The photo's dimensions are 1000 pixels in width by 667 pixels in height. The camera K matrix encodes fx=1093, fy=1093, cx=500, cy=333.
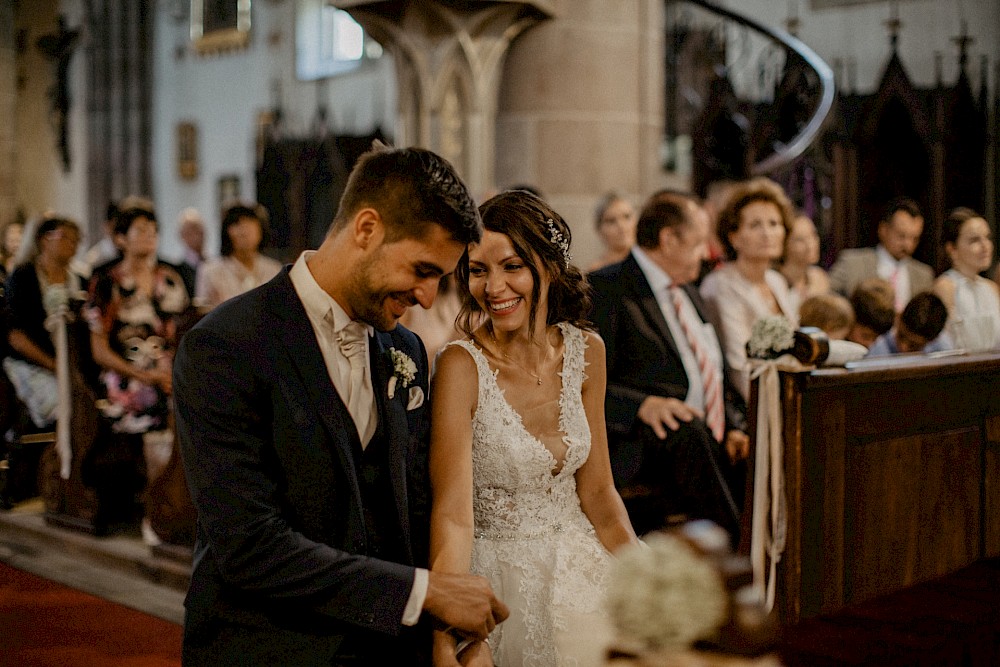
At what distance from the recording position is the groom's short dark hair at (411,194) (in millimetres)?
1868

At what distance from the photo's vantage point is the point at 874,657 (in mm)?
2244

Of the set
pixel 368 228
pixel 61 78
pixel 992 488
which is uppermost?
pixel 61 78

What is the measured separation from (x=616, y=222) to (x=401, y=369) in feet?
10.8

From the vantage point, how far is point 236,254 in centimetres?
599

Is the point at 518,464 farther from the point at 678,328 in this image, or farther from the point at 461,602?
the point at 678,328

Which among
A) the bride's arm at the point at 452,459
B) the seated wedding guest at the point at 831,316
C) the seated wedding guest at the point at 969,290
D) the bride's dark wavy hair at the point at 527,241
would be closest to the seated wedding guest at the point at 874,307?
the seated wedding guest at the point at 831,316

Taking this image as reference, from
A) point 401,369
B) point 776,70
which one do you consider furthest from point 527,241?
point 776,70

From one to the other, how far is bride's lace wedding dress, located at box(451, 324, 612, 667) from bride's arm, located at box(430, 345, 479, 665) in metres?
0.07

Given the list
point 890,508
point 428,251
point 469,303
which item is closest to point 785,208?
point 890,508

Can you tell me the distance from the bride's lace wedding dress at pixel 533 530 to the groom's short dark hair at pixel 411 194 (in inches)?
25.5

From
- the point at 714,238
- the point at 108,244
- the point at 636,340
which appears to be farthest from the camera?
the point at 108,244

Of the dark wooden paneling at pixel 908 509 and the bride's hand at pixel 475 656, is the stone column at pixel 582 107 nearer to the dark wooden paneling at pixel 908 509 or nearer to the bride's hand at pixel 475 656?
the dark wooden paneling at pixel 908 509

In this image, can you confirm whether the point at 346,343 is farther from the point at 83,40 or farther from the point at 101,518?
the point at 83,40

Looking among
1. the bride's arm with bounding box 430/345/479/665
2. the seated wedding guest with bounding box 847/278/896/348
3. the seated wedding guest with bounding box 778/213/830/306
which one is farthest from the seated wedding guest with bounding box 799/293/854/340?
the bride's arm with bounding box 430/345/479/665
